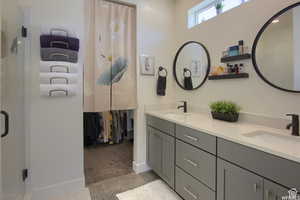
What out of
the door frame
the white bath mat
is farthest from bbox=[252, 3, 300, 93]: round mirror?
the white bath mat

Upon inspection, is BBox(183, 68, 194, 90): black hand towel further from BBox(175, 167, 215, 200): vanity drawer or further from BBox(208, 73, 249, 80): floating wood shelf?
BBox(175, 167, 215, 200): vanity drawer

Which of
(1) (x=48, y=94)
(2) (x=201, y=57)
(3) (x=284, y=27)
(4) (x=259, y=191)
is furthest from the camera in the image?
(2) (x=201, y=57)

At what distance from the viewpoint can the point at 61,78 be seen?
1672 mm

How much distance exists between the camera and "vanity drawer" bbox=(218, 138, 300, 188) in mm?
830

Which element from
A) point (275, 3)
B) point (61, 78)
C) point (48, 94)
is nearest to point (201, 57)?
point (275, 3)

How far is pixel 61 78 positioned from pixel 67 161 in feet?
3.13

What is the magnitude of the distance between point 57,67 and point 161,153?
153 centimetres

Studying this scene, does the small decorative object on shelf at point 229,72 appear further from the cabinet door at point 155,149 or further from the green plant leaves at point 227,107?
the cabinet door at point 155,149

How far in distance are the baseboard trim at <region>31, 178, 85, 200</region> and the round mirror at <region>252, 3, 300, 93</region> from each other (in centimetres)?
230

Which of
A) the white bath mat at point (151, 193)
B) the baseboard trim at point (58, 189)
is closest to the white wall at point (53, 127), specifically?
the baseboard trim at point (58, 189)

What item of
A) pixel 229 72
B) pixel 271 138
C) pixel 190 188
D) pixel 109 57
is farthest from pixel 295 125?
pixel 109 57

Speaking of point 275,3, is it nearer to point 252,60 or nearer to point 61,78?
point 252,60

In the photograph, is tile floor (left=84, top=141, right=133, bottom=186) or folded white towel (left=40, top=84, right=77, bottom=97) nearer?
folded white towel (left=40, top=84, right=77, bottom=97)

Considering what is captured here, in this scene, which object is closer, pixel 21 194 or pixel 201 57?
pixel 21 194
